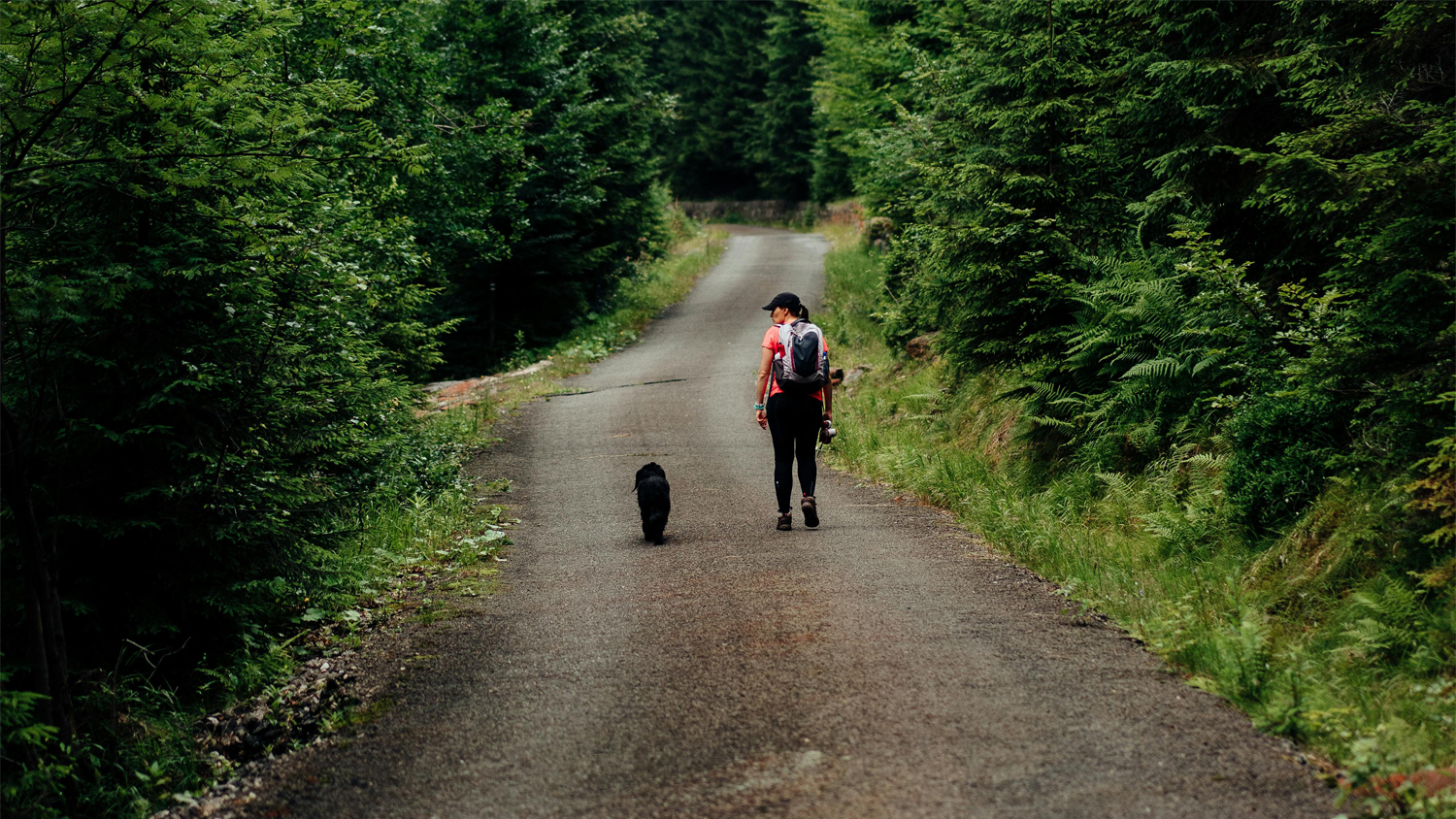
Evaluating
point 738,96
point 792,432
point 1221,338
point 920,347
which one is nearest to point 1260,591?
point 1221,338

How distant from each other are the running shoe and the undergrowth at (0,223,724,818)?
2.84 m

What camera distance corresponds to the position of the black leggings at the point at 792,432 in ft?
29.9

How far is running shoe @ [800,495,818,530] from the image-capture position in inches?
372

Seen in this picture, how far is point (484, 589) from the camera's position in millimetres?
8078

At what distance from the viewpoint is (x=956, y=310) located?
36.7ft

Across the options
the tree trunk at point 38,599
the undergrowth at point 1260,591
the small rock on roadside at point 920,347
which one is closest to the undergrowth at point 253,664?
the tree trunk at point 38,599

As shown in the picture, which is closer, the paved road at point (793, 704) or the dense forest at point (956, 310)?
the paved road at point (793, 704)

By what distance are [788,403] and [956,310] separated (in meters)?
3.04

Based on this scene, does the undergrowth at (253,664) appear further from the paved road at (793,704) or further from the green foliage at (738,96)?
the green foliage at (738,96)

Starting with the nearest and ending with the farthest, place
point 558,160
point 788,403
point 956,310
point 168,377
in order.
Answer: point 168,377, point 788,403, point 956,310, point 558,160

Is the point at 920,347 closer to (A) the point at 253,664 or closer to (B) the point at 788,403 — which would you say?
(B) the point at 788,403

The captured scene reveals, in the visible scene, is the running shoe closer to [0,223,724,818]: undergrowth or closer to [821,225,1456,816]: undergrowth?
[821,225,1456,816]: undergrowth

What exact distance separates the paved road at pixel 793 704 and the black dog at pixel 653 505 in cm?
18

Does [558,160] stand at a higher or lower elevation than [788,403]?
higher
